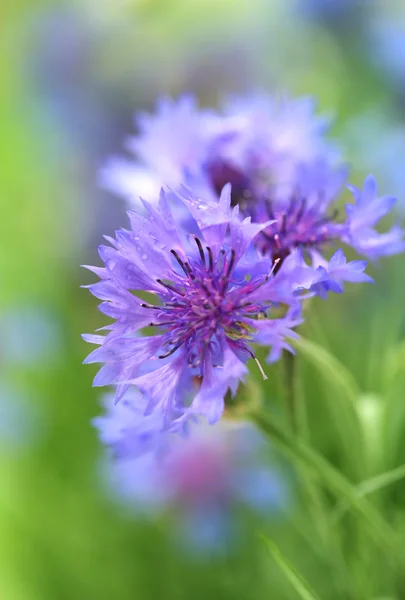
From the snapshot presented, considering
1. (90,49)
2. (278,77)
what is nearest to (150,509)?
(278,77)

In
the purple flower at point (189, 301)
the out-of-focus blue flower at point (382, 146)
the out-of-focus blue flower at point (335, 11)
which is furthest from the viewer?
the out-of-focus blue flower at point (335, 11)

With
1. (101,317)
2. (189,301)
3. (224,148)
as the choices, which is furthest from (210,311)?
(101,317)

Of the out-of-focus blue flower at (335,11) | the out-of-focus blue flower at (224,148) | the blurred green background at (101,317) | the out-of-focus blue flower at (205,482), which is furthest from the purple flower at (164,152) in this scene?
the out-of-focus blue flower at (335,11)

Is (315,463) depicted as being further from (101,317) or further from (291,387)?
(101,317)

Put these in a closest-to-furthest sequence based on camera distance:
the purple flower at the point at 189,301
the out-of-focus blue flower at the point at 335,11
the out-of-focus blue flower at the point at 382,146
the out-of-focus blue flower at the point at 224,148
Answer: the purple flower at the point at 189,301 → the out-of-focus blue flower at the point at 224,148 → the out-of-focus blue flower at the point at 382,146 → the out-of-focus blue flower at the point at 335,11

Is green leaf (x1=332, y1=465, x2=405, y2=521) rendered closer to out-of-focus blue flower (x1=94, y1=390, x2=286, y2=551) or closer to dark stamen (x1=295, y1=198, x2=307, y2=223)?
dark stamen (x1=295, y1=198, x2=307, y2=223)

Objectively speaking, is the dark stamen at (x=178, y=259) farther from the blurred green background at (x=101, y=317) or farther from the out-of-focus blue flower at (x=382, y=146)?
the out-of-focus blue flower at (x=382, y=146)

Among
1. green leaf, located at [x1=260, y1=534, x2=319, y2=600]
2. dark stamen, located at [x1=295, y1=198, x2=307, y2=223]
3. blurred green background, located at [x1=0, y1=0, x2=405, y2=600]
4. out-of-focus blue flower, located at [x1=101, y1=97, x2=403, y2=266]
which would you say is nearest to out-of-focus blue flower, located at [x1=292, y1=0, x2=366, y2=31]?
blurred green background, located at [x1=0, y1=0, x2=405, y2=600]
